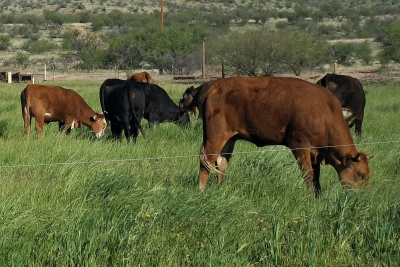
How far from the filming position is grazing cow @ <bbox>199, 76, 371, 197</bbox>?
8.41 m

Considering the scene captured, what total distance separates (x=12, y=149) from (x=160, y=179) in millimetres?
3150

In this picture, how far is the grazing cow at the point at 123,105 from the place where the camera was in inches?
577

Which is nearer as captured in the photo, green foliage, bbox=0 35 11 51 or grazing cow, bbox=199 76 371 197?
grazing cow, bbox=199 76 371 197

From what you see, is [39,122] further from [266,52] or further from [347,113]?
Result: [266,52]

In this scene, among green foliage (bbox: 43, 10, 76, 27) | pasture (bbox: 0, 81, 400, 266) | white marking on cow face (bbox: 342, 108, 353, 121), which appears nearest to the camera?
pasture (bbox: 0, 81, 400, 266)

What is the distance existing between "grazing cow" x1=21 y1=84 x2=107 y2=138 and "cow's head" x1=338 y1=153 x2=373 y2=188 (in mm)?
7782

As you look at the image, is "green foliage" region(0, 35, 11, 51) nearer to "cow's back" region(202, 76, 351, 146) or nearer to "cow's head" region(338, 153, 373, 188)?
"cow's back" region(202, 76, 351, 146)

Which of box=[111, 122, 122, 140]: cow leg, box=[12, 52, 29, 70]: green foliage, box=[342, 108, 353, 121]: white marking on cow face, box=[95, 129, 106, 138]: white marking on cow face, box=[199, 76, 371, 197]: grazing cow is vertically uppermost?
box=[199, 76, 371, 197]: grazing cow

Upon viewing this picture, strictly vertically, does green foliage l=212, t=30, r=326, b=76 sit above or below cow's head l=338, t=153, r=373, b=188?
below

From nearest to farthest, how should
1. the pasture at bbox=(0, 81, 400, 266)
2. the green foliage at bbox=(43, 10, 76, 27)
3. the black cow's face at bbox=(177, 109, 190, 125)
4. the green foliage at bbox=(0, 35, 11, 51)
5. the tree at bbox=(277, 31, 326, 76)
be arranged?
the pasture at bbox=(0, 81, 400, 266)
the black cow's face at bbox=(177, 109, 190, 125)
the tree at bbox=(277, 31, 326, 76)
the green foliage at bbox=(0, 35, 11, 51)
the green foliage at bbox=(43, 10, 76, 27)

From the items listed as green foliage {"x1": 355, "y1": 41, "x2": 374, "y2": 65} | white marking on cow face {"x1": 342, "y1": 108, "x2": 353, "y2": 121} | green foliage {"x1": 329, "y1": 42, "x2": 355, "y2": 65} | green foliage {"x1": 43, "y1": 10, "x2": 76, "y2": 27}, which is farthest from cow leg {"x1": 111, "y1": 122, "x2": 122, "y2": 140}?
green foliage {"x1": 43, "y1": 10, "x2": 76, "y2": 27}

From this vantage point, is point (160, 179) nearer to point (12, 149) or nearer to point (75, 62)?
point (12, 149)

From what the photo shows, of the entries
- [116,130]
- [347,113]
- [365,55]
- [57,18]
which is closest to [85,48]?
[365,55]

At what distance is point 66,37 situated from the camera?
6166 centimetres
